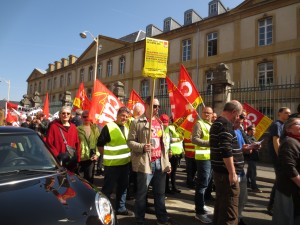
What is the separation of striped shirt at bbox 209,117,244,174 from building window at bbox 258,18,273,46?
22.7 meters

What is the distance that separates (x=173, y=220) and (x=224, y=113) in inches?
84.0

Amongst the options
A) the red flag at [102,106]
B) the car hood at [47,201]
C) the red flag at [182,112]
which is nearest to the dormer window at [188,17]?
the red flag at [102,106]

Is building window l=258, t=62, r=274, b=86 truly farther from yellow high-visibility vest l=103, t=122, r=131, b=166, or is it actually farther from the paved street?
yellow high-visibility vest l=103, t=122, r=131, b=166

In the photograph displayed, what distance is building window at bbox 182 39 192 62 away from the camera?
30.5m

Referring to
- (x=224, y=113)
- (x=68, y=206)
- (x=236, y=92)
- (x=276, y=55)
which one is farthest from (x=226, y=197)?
(x=276, y=55)

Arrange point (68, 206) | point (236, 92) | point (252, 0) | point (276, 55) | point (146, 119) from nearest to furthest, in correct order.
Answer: point (68, 206) < point (146, 119) < point (236, 92) < point (276, 55) < point (252, 0)

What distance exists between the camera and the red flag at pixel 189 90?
25.4 ft

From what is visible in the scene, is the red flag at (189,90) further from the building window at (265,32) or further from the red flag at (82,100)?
the building window at (265,32)

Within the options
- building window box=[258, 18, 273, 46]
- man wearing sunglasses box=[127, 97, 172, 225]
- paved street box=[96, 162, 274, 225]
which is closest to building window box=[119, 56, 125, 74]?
building window box=[258, 18, 273, 46]

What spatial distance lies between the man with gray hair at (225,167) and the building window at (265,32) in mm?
22738

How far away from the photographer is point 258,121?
879 cm

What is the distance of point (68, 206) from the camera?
2.65 metres

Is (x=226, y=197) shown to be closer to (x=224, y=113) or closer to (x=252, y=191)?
(x=224, y=113)

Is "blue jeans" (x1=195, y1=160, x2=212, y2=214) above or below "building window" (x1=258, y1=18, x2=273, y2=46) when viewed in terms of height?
below
